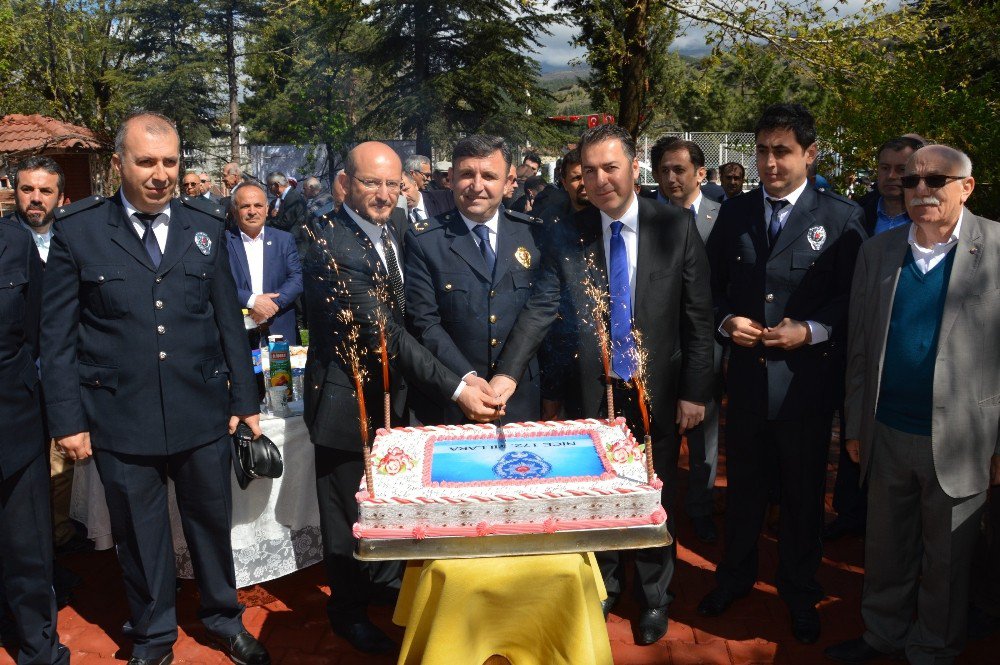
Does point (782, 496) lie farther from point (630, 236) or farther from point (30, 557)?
point (30, 557)

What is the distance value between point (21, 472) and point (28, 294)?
75 centimetres

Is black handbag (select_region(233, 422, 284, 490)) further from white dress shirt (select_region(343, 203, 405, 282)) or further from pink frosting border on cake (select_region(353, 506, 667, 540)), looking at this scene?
pink frosting border on cake (select_region(353, 506, 667, 540))

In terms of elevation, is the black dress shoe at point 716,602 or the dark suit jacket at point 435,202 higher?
the dark suit jacket at point 435,202

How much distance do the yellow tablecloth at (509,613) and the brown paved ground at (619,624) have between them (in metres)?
1.07

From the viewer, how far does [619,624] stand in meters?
3.91

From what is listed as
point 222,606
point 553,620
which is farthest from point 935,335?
point 222,606

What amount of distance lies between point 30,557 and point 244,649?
99cm

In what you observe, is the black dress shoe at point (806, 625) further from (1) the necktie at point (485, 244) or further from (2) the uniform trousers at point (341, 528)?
(1) the necktie at point (485, 244)

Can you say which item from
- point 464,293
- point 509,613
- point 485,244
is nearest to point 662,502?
point 509,613

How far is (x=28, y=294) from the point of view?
342 centimetres

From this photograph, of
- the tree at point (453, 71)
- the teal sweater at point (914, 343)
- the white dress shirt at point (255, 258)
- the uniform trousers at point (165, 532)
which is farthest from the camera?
the tree at point (453, 71)

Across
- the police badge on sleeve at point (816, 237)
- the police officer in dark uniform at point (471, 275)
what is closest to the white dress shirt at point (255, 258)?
the police officer in dark uniform at point (471, 275)

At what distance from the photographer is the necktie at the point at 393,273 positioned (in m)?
3.55

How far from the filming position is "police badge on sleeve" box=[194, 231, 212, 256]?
→ 3.48 meters
